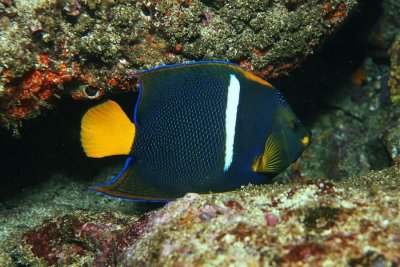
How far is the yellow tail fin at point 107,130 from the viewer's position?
1941 mm

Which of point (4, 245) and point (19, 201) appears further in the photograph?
point (19, 201)

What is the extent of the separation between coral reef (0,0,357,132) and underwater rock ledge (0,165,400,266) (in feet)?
3.56

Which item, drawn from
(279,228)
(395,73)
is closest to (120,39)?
(279,228)

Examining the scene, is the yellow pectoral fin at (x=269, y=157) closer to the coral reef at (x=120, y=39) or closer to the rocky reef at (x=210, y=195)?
the rocky reef at (x=210, y=195)

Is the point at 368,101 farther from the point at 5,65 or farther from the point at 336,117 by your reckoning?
the point at 5,65

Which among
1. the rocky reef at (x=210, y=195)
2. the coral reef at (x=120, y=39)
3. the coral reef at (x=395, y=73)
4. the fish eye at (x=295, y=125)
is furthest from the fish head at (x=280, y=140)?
the coral reef at (x=395, y=73)

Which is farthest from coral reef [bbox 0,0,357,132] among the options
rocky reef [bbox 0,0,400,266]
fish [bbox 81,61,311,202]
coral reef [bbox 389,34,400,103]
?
coral reef [bbox 389,34,400,103]

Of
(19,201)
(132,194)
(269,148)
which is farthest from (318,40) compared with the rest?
(19,201)

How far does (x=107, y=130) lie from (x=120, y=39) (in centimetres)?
77

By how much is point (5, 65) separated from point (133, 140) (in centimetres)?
88

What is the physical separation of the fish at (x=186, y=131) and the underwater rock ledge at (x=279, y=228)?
22 centimetres

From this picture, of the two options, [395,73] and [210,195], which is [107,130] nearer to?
[210,195]

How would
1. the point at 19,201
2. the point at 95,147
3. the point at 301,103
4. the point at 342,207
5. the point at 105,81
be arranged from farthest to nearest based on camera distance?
the point at 301,103 → the point at 19,201 → the point at 105,81 → the point at 95,147 → the point at 342,207

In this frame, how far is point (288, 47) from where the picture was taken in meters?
2.70
